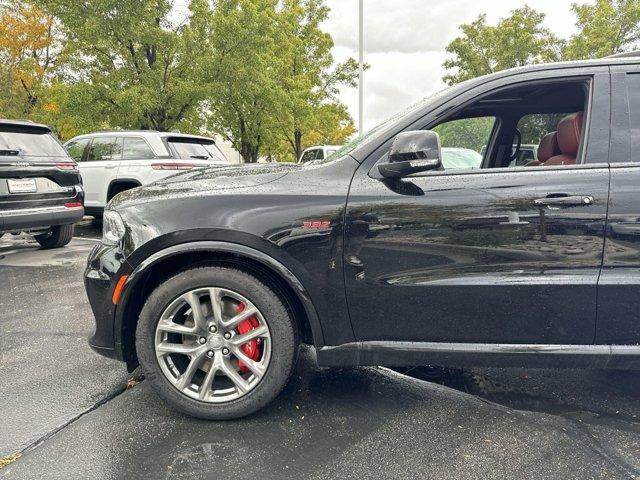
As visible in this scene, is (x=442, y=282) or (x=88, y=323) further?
(x=88, y=323)

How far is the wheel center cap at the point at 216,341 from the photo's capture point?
8.01ft

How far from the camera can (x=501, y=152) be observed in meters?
3.17

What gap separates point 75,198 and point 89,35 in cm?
802

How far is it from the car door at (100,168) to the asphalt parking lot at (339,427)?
580 cm

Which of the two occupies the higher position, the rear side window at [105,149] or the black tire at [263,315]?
the rear side window at [105,149]

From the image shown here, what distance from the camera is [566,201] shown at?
2209mm

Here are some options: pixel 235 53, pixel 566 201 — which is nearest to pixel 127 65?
pixel 235 53

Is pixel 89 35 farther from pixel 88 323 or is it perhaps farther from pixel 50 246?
pixel 88 323

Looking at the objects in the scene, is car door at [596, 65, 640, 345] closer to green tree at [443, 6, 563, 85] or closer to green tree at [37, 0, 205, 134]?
green tree at [37, 0, 205, 134]

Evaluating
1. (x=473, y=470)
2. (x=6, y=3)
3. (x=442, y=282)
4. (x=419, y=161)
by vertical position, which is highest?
(x=6, y=3)

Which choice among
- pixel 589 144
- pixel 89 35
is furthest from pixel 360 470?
pixel 89 35

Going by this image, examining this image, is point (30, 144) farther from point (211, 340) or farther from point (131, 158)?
point (211, 340)

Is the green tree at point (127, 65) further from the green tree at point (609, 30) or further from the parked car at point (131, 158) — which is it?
the green tree at point (609, 30)

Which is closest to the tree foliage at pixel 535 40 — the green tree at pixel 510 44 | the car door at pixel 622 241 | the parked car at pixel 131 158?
the green tree at pixel 510 44
